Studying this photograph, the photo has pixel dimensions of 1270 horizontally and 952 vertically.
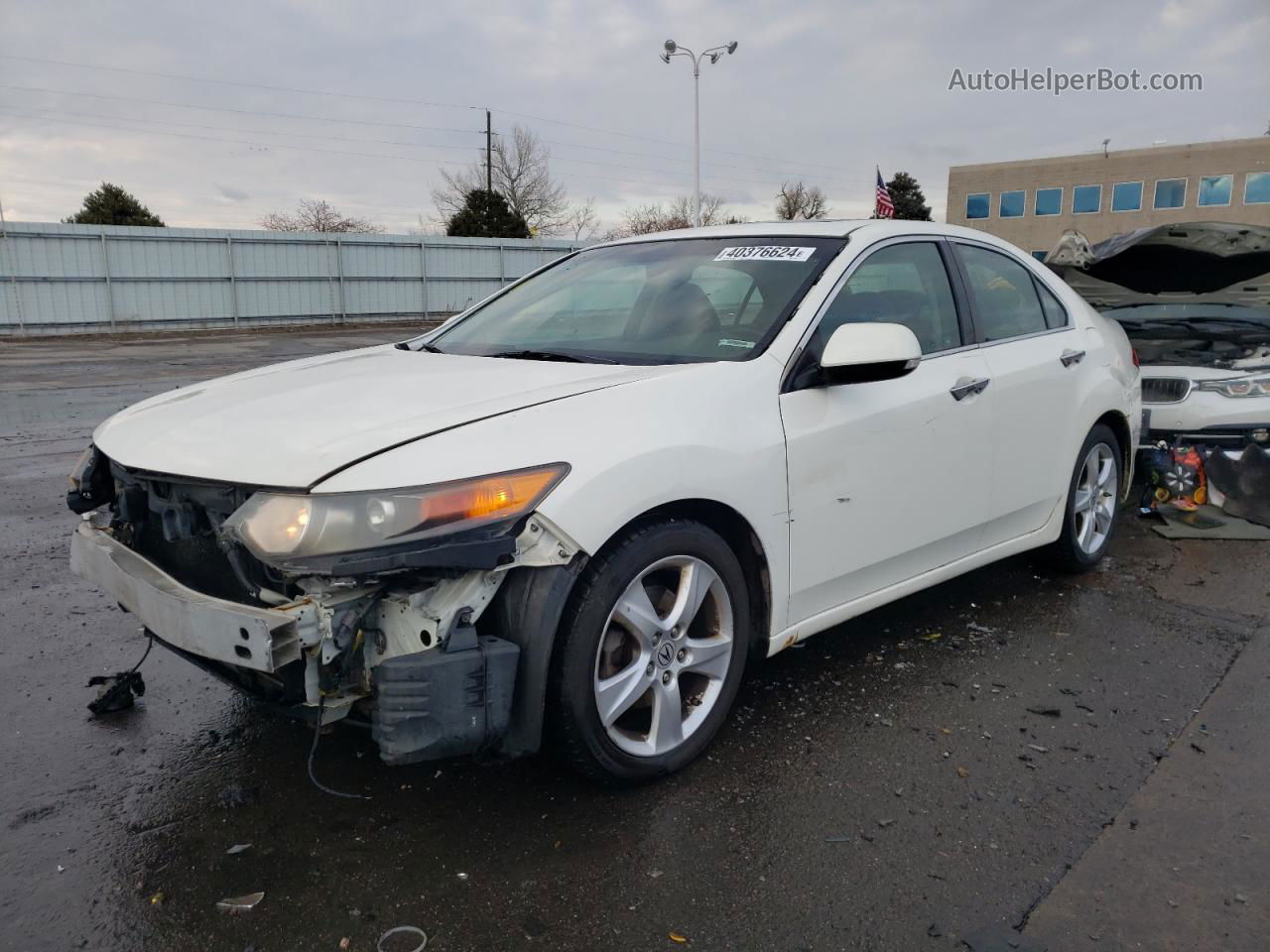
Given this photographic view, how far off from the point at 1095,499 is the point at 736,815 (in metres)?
3.02

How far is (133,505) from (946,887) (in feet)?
8.21

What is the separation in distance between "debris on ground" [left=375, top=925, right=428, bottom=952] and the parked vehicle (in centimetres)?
597

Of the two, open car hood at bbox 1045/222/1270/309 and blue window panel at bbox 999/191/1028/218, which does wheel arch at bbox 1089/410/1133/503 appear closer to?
open car hood at bbox 1045/222/1270/309

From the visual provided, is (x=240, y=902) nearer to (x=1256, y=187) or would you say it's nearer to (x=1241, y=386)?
(x=1241, y=386)

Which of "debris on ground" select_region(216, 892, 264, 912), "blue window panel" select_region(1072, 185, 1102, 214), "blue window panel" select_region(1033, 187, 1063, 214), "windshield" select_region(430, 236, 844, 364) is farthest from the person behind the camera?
"blue window panel" select_region(1033, 187, 1063, 214)

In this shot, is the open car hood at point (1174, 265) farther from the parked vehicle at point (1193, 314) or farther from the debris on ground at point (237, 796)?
the debris on ground at point (237, 796)

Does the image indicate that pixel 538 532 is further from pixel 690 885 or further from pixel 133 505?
pixel 133 505

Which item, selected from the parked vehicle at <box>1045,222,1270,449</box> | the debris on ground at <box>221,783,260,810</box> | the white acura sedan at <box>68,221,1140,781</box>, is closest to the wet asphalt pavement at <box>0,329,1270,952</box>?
the debris on ground at <box>221,783,260,810</box>

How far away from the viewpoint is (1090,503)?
4.84 meters

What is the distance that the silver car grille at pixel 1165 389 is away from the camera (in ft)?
21.3

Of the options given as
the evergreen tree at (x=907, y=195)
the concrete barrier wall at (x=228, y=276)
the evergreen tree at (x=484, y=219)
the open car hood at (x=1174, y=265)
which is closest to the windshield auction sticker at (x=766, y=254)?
the open car hood at (x=1174, y=265)

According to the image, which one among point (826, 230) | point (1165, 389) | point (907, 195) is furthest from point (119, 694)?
point (907, 195)

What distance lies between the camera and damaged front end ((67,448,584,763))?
90.7 inches

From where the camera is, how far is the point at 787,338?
3.22m
